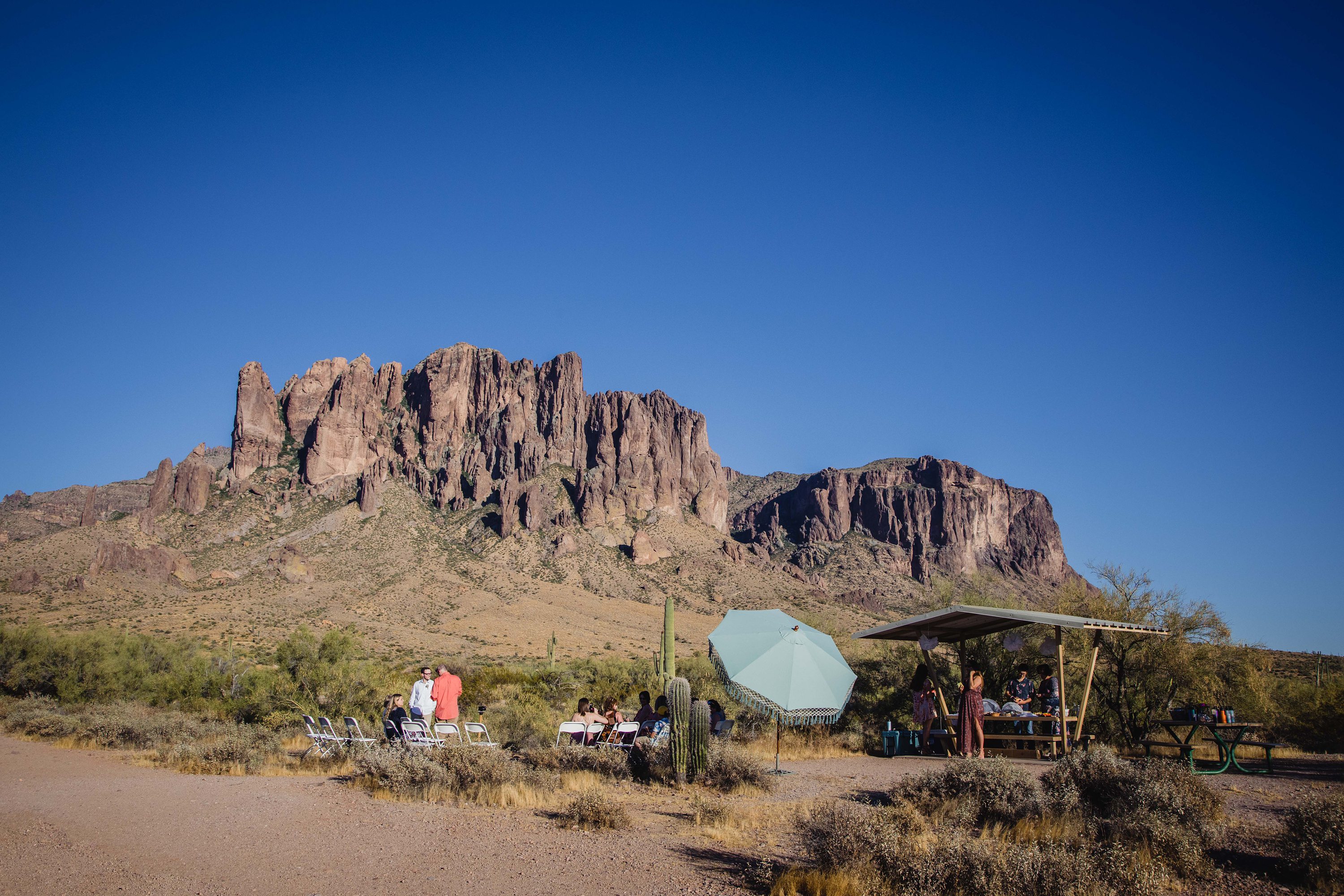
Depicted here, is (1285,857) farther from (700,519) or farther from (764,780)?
(700,519)

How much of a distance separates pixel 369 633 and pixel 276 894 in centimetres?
4427

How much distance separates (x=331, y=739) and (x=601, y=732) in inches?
156

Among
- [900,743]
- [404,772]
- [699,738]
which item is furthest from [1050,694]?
[404,772]

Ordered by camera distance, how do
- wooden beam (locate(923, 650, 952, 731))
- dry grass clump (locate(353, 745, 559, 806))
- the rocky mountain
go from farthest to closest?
the rocky mountain, wooden beam (locate(923, 650, 952, 731)), dry grass clump (locate(353, 745, 559, 806))

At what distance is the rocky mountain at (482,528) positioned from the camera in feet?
175

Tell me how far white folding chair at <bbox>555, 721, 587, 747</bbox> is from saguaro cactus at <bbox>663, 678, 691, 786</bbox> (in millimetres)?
2253

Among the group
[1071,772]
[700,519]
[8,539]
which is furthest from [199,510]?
[1071,772]

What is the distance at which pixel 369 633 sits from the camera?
151ft

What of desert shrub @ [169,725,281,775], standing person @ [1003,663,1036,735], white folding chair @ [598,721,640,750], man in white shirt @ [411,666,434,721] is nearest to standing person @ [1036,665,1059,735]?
standing person @ [1003,663,1036,735]

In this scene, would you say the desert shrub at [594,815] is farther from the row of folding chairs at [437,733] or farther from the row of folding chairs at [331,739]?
the row of folding chairs at [331,739]

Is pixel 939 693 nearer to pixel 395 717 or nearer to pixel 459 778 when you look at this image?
pixel 459 778

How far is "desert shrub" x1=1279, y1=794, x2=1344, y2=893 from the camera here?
Result: 5.35 metres

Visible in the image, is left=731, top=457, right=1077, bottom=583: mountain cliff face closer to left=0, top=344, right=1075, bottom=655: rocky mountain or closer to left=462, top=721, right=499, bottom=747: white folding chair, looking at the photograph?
left=0, top=344, right=1075, bottom=655: rocky mountain

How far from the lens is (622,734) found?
11.8m
